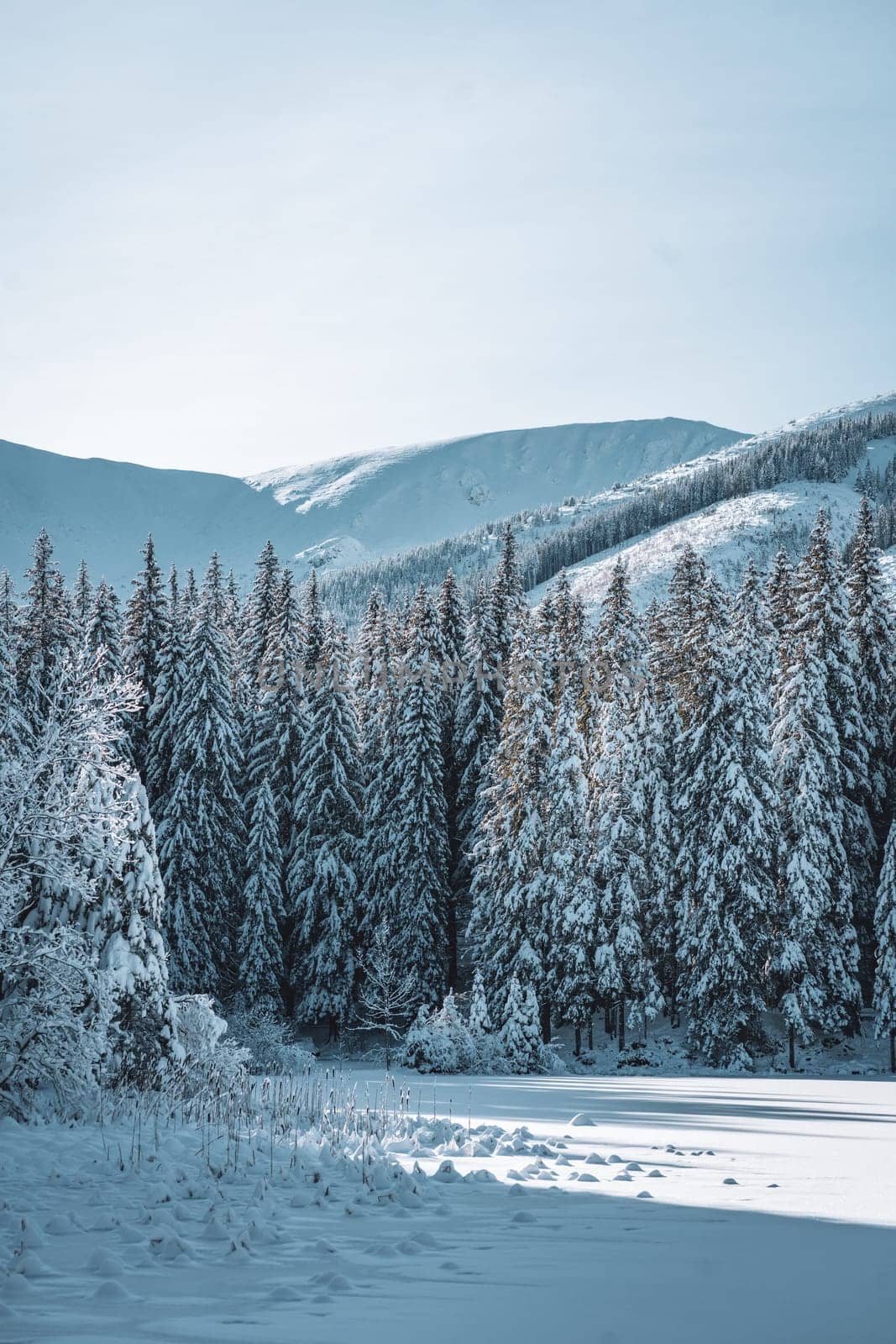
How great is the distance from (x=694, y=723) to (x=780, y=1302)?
2908cm

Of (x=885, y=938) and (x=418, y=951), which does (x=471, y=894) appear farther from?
(x=885, y=938)

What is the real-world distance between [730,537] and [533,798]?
139 metres

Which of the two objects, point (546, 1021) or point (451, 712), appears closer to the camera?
point (546, 1021)

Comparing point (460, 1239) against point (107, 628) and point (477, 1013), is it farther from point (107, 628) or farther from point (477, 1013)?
point (107, 628)

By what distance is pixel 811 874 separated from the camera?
104 feet

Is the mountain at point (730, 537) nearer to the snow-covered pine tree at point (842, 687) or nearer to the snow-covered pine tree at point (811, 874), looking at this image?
the snow-covered pine tree at point (842, 687)

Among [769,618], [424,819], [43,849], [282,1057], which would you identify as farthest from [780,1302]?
[769,618]

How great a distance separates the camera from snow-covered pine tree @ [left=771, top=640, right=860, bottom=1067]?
31.5m

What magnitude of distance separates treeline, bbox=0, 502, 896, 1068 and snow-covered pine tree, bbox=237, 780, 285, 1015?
3.8 inches

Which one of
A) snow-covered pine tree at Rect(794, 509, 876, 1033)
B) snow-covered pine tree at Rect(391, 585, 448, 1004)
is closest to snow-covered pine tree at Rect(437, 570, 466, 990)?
snow-covered pine tree at Rect(391, 585, 448, 1004)

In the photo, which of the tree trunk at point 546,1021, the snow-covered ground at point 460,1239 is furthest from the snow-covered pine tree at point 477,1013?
the snow-covered ground at point 460,1239

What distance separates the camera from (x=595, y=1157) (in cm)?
966

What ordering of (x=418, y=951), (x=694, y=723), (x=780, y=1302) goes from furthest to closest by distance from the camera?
(x=418, y=951) < (x=694, y=723) < (x=780, y=1302)

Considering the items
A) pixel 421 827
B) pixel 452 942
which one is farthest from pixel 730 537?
pixel 421 827
